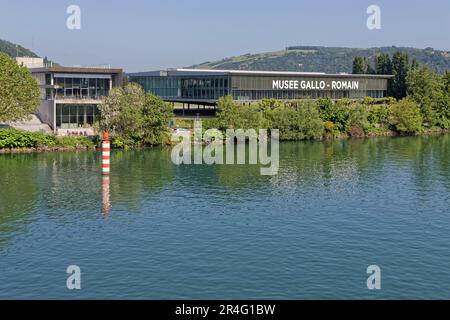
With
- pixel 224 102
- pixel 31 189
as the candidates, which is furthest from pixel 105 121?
pixel 31 189

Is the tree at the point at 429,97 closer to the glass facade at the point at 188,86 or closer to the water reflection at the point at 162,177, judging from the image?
the water reflection at the point at 162,177

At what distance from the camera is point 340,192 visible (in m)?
64.4

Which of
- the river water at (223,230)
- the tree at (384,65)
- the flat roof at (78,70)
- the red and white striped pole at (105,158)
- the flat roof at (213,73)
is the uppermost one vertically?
the tree at (384,65)

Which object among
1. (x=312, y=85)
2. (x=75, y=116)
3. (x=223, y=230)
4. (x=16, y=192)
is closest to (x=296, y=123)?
(x=312, y=85)

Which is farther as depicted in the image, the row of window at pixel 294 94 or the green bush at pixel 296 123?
the row of window at pixel 294 94

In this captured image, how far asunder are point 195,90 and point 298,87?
70.3 feet

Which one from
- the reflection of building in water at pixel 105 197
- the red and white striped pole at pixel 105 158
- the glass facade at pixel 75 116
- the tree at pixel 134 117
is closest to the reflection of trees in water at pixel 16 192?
the reflection of building in water at pixel 105 197

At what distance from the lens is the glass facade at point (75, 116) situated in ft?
339

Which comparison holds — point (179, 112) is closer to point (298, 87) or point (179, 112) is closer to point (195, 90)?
point (195, 90)

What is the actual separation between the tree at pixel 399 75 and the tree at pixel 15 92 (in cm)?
9489

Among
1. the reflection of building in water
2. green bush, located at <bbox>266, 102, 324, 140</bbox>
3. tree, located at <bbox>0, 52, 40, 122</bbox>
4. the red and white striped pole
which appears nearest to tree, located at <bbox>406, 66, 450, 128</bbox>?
green bush, located at <bbox>266, 102, 324, 140</bbox>

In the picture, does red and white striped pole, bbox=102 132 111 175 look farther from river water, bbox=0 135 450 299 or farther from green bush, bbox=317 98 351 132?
green bush, bbox=317 98 351 132

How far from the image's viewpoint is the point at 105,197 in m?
60.7

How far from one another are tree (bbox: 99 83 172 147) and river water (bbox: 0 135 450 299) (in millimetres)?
17041
